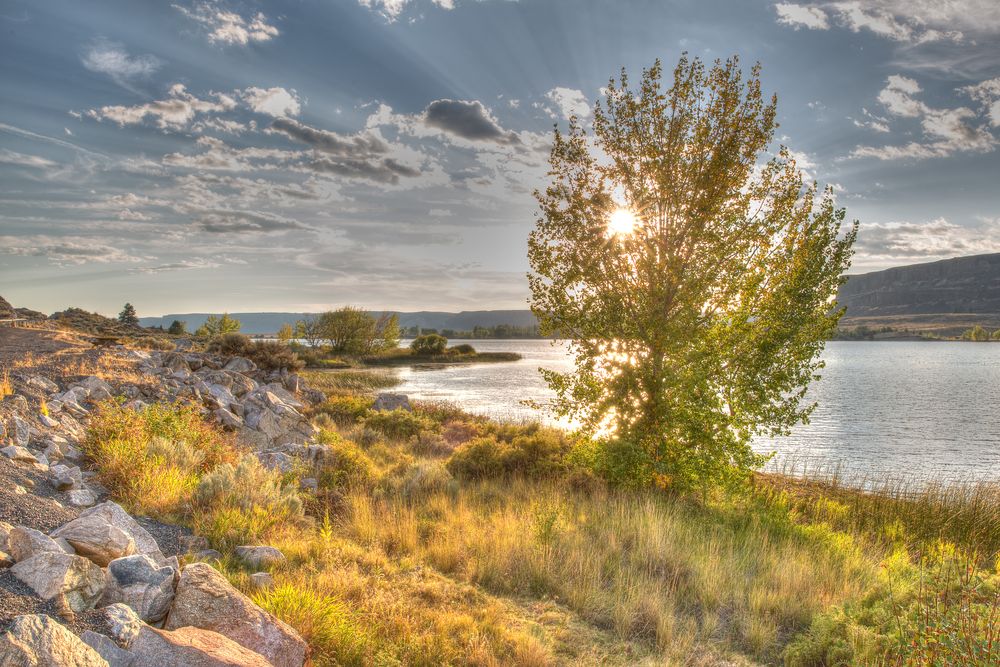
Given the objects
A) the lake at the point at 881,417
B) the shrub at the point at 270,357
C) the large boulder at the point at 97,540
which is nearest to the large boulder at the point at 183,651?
the large boulder at the point at 97,540

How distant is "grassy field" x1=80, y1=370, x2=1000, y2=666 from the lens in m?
5.20

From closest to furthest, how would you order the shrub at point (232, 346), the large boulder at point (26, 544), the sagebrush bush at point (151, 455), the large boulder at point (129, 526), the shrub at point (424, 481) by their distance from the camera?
the large boulder at point (26, 544)
the large boulder at point (129, 526)
the sagebrush bush at point (151, 455)
the shrub at point (424, 481)
the shrub at point (232, 346)

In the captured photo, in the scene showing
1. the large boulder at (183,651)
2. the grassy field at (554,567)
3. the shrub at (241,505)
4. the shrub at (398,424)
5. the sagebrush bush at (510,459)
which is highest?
the large boulder at (183,651)

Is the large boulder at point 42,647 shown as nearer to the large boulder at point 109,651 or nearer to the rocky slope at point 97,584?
the rocky slope at point 97,584

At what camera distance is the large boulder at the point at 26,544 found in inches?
164

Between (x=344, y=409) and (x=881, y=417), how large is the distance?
31.0 meters

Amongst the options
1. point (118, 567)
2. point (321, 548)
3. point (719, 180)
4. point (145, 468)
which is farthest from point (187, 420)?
point (719, 180)

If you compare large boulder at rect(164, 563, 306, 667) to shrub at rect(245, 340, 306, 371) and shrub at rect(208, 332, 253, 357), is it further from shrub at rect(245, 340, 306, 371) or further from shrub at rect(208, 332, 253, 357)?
shrub at rect(208, 332, 253, 357)

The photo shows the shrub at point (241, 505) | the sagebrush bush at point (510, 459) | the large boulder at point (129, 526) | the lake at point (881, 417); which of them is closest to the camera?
the large boulder at point (129, 526)

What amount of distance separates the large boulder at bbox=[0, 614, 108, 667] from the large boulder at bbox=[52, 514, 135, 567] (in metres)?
1.83

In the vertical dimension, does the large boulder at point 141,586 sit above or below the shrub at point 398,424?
above

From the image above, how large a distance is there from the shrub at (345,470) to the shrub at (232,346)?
19.3 m

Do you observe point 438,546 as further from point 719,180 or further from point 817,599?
point 719,180

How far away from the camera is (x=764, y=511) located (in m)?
11.7
